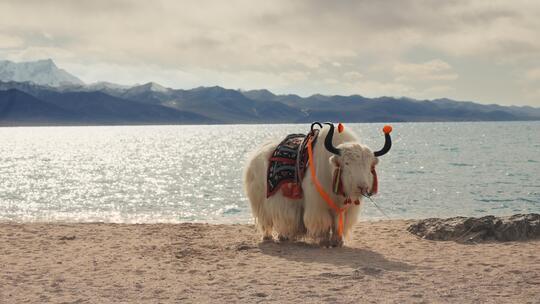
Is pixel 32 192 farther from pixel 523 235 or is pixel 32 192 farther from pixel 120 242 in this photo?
pixel 523 235

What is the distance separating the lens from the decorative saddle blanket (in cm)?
809

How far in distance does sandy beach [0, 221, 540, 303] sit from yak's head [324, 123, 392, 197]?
0.97 m

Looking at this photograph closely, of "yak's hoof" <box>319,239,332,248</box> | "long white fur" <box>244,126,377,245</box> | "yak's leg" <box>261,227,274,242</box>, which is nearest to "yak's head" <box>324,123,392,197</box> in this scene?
"long white fur" <box>244,126,377,245</box>

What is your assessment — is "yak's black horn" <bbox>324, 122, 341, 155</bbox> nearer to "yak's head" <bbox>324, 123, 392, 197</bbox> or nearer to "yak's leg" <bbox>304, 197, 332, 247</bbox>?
"yak's head" <bbox>324, 123, 392, 197</bbox>

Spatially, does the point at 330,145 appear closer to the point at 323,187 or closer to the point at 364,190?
the point at 364,190

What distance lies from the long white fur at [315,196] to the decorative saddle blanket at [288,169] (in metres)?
0.12

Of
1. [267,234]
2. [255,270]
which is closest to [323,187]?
[267,234]

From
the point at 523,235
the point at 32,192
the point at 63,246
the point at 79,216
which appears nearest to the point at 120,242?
the point at 63,246

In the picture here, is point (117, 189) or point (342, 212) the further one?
point (117, 189)

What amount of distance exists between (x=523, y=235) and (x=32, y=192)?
71.1ft

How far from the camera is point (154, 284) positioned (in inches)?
235

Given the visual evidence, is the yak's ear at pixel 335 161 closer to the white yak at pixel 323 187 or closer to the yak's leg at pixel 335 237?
the white yak at pixel 323 187

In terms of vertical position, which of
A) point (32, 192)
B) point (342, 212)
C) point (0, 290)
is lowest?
point (32, 192)

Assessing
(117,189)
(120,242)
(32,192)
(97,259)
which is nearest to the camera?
(97,259)
